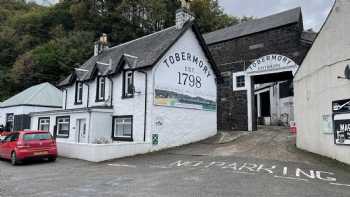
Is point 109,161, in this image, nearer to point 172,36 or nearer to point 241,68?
point 172,36

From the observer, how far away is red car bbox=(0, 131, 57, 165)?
14.9m

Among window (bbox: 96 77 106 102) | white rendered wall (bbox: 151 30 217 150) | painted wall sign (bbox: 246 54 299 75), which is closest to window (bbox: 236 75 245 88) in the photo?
painted wall sign (bbox: 246 54 299 75)

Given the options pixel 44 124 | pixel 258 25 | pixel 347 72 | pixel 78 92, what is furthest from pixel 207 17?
pixel 347 72

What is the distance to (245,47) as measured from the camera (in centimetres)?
2662

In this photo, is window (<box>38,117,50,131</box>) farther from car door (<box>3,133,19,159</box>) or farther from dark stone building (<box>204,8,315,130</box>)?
dark stone building (<box>204,8,315,130</box>)

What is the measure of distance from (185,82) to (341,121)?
10.7m

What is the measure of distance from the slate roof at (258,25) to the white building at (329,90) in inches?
361

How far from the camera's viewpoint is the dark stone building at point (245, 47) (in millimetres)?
23938

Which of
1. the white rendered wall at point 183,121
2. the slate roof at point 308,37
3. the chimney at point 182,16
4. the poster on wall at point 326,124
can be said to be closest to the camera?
the poster on wall at point 326,124

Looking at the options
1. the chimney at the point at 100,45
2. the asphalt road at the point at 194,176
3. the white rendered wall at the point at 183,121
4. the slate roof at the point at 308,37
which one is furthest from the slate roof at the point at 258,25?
the asphalt road at the point at 194,176

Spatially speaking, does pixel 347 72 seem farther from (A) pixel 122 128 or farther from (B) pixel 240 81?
(B) pixel 240 81

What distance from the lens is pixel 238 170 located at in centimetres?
1188

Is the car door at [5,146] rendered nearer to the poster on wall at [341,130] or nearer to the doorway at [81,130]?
the doorway at [81,130]

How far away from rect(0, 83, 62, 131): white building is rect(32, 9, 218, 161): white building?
348 inches
